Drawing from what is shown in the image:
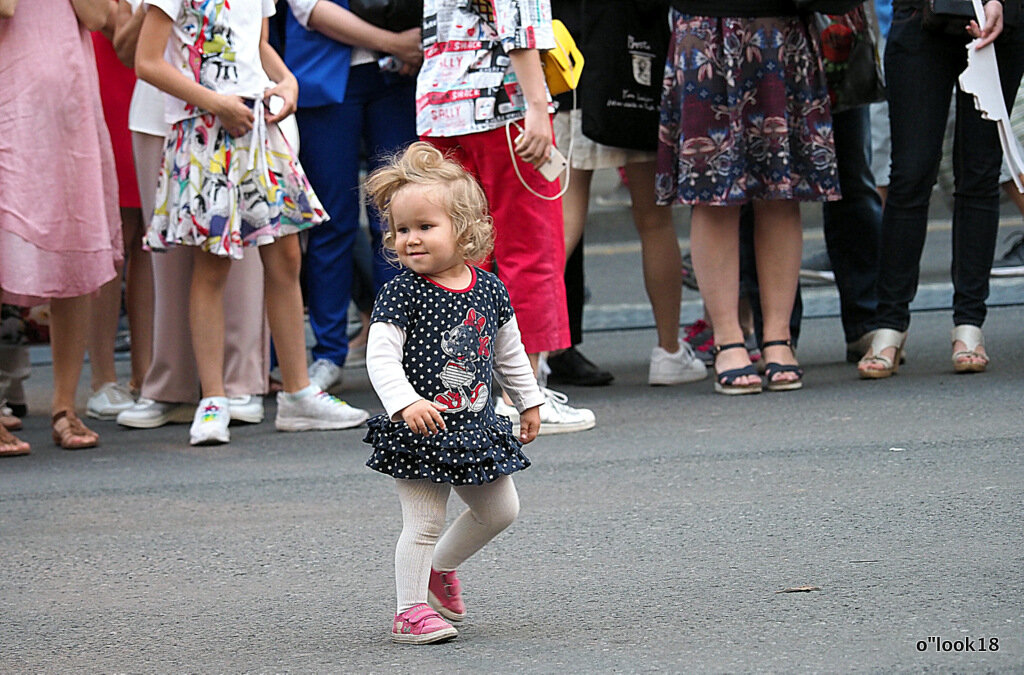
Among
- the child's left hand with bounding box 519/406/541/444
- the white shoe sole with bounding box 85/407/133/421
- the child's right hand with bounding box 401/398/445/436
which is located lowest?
the white shoe sole with bounding box 85/407/133/421

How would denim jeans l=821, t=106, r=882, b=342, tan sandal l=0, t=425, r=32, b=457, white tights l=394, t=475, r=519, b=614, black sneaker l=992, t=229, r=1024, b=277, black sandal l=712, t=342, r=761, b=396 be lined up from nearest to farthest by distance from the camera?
white tights l=394, t=475, r=519, b=614
tan sandal l=0, t=425, r=32, b=457
black sandal l=712, t=342, r=761, b=396
denim jeans l=821, t=106, r=882, b=342
black sneaker l=992, t=229, r=1024, b=277

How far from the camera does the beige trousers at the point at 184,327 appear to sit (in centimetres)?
576

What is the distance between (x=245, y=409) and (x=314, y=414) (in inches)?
14.4

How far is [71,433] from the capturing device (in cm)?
540

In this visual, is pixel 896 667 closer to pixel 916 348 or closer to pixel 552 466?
pixel 552 466

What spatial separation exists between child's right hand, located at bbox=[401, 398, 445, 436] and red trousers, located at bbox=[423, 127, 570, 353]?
6.82 feet

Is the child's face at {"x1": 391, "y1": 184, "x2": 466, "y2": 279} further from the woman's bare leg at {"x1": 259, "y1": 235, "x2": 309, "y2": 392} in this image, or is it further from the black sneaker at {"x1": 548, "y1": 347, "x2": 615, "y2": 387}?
the black sneaker at {"x1": 548, "y1": 347, "x2": 615, "y2": 387}

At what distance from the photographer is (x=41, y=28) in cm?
512

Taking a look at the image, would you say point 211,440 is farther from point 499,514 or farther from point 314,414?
point 499,514

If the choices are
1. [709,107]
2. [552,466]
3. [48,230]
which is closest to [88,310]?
[48,230]

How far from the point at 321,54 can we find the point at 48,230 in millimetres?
1292

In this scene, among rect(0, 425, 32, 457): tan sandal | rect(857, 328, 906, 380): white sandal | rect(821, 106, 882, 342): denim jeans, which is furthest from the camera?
rect(821, 106, 882, 342): denim jeans

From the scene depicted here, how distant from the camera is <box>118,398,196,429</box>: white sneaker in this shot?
581 centimetres

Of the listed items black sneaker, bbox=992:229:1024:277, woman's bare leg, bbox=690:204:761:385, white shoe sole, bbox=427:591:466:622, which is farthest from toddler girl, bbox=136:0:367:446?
black sneaker, bbox=992:229:1024:277
